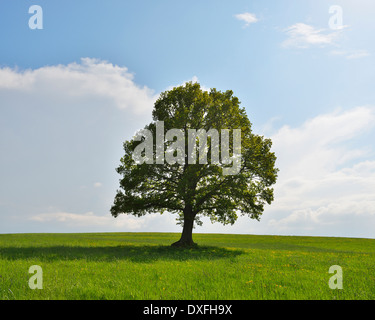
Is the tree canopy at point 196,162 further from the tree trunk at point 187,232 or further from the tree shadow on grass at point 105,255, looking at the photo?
the tree shadow on grass at point 105,255

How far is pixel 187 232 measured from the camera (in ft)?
112

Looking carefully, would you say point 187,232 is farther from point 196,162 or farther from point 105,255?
point 105,255

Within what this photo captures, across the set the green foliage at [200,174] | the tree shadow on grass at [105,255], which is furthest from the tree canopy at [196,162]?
the tree shadow on grass at [105,255]

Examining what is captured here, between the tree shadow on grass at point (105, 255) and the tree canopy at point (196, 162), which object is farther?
the tree canopy at point (196, 162)

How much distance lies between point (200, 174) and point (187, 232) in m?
7.16

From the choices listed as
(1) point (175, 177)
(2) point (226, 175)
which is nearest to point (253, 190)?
(2) point (226, 175)

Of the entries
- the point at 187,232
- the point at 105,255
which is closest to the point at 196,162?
the point at 187,232

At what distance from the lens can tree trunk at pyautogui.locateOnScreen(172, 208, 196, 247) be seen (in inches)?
1320

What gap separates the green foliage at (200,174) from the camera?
31734 mm

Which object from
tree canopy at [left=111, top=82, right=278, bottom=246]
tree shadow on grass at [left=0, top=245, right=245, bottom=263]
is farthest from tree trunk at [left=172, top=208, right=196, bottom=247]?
tree shadow on grass at [left=0, top=245, right=245, bottom=263]

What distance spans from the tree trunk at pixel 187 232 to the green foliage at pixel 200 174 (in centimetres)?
16
